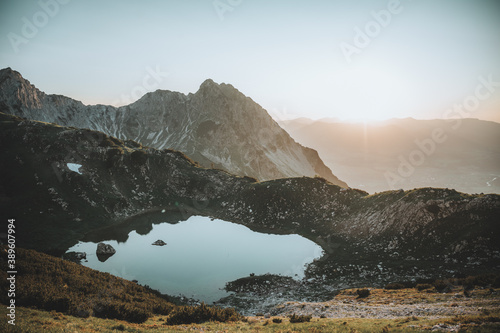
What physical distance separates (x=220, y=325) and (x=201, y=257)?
97.1ft

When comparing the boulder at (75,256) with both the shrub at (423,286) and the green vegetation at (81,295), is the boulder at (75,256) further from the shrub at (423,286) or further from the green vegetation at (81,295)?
the shrub at (423,286)

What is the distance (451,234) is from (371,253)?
14427mm

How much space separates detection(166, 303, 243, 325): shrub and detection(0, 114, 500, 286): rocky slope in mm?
23061

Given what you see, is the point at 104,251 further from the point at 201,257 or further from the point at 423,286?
the point at 423,286

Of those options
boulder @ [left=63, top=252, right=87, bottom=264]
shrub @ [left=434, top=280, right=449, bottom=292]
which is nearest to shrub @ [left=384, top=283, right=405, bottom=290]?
shrub @ [left=434, top=280, right=449, bottom=292]

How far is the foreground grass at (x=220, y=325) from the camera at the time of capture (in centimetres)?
1739

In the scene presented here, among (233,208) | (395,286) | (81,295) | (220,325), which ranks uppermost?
(233,208)

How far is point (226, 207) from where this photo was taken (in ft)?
294

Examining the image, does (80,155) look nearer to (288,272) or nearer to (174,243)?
(174,243)

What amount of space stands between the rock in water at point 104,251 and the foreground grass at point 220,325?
110 ft

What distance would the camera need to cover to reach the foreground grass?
17.4 m

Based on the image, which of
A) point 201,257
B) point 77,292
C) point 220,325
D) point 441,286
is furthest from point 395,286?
point 77,292

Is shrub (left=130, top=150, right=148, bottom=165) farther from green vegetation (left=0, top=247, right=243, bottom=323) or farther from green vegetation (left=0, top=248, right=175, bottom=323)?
green vegetation (left=0, top=248, right=175, bottom=323)

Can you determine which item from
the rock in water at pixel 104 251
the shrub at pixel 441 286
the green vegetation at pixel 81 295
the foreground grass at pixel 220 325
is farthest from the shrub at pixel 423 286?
the rock in water at pixel 104 251
